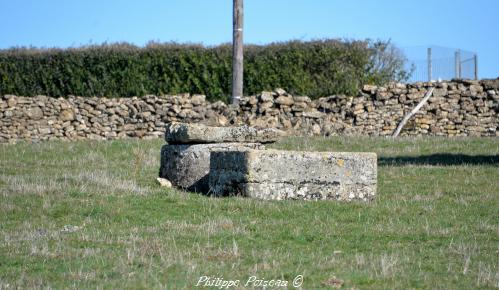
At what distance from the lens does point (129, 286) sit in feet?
24.2

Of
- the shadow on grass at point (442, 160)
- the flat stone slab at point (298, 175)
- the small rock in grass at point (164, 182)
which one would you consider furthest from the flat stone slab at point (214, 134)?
the shadow on grass at point (442, 160)

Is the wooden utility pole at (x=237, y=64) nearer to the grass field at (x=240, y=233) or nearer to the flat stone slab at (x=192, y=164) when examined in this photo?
the grass field at (x=240, y=233)

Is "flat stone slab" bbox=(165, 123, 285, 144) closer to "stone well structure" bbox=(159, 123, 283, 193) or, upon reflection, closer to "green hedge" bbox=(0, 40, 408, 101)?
"stone well structure" bbox=(159, 123, 283, 193)

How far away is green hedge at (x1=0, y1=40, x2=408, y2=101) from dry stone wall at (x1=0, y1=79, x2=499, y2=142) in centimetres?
160

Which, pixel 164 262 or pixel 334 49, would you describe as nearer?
pixel 164 262

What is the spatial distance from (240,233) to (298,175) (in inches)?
120

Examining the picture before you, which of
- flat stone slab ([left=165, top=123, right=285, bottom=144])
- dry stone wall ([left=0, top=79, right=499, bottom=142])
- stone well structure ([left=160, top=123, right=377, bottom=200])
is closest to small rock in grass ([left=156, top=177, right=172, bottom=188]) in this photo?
flat stone slab ([left=165, top=123, right=285, bottom=144])

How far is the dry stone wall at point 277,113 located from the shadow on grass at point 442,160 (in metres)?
5.77

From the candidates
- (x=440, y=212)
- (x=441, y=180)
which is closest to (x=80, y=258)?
(x=440, y=212)

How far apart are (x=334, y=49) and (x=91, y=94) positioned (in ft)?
28.8

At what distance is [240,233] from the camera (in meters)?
10.1

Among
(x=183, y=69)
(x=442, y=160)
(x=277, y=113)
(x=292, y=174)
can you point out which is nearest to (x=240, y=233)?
(x=292, y=174)

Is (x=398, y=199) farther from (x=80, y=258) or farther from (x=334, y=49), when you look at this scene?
(x=334, y=49)

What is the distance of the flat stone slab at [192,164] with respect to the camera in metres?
14.6
